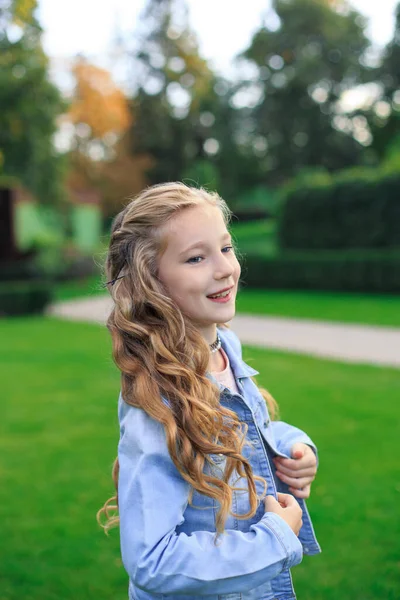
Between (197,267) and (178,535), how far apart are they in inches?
24.4

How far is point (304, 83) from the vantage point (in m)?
34.8

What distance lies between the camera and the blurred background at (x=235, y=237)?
3.83 m

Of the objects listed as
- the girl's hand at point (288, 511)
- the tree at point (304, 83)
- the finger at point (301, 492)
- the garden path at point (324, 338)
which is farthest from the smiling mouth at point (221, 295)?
the tree at point (304, 83)

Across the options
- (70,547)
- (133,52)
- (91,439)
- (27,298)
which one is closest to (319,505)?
(70,547)

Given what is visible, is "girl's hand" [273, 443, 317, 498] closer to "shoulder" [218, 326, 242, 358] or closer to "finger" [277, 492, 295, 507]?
"finger" [277, 492, 295, 507]

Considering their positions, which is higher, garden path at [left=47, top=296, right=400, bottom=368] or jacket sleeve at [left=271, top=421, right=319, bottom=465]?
jacket sleeve at [left=271, top=421, right=319, bottom=465]

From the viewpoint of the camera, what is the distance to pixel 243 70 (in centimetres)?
3766

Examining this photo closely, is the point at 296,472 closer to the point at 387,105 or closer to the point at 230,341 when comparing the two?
the point at 230,341

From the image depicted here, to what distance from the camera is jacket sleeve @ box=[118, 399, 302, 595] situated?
4.25 ft

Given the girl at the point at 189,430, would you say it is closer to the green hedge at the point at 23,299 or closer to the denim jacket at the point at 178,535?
the denim jacket at the point at 178,535

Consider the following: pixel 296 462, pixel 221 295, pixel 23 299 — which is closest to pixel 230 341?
pixel 221 295

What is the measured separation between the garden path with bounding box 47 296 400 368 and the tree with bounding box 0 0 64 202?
6.82 metres

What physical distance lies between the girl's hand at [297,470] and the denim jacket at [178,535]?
9.8 inches

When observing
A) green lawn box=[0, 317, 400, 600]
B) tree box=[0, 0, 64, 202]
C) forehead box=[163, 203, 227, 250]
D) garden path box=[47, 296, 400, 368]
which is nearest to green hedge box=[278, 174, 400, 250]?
garden path box=[47, 296, 400, 368]
